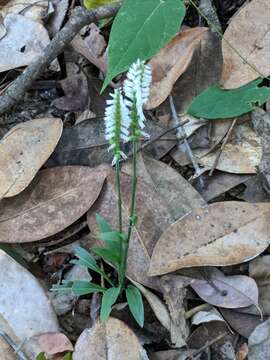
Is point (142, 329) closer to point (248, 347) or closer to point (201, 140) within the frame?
point (248, 347)

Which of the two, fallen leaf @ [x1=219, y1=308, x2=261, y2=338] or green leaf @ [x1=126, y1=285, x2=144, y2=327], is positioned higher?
green leaf @ [x1=126, y1=285, x2=144, y2=327]

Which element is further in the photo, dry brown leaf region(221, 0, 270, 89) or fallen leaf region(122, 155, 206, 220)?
dry brown leaf region(221, 0, 270, 89)

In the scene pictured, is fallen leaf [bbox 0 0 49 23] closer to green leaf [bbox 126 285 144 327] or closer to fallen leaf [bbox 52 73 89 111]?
fallen leaf [bbox 52 73 89 111]

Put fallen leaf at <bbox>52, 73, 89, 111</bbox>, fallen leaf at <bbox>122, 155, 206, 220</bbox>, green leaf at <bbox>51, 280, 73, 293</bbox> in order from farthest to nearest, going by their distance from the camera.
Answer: fallen leaf at <bbox>52, 73, 89, 111</bbox>, fallen leaf at <bbox>122, 155, 206, 220</bbox>, green leaf at <bbox>51, 280, 73, 293</bbox>

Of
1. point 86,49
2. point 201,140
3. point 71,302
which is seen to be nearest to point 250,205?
point 201,140

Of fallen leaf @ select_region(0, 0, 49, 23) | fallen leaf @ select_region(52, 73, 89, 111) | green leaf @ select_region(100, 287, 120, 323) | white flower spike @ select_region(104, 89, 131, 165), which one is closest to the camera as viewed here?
white flower spike @ select_region(104, 89, 131, 165)

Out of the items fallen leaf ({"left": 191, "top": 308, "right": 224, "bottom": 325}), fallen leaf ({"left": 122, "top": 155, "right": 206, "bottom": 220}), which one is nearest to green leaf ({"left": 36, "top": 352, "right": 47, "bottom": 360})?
fallen leaf ({"left": 191, "top": 308, "right": 224, "bottom": 325})

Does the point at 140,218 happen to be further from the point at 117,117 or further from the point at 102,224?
the point at 117,117

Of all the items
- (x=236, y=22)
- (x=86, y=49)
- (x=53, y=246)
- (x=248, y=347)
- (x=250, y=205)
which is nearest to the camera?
(x=248, y=347)
